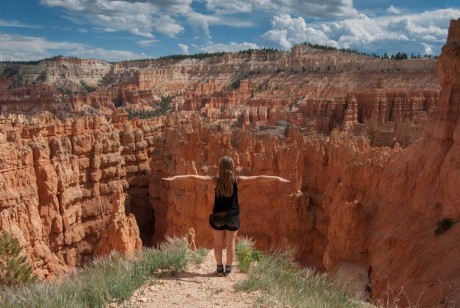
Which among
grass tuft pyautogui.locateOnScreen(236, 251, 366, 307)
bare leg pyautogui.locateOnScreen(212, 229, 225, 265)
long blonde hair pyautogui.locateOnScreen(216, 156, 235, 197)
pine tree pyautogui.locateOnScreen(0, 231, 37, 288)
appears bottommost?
pine tree pyautogui.locateOnScreen(0, 231, 37, 288)

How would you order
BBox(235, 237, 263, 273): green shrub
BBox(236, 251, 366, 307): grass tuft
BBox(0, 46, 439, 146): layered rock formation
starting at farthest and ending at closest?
BBox(0, 46, 439, 146): layered rock formation → BBox(235, 237, 263, 273): green shrub → BBox(236, 251, 366, 307): grass tuft

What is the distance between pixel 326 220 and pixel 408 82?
48379 mm

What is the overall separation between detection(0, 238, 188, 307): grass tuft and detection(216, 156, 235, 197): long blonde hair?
115cm

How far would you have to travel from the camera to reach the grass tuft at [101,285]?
15.5 ft

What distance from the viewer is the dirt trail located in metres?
4.98

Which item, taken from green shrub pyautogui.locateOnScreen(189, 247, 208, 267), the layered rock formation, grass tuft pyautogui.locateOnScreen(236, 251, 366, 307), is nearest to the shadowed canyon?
green shrub pyautogui.locateOnScreen(189, 247, 208, 267)

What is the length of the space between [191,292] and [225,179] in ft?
5.22

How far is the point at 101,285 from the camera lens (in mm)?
5062

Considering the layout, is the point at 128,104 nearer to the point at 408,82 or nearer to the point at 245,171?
→ the point at 408,82

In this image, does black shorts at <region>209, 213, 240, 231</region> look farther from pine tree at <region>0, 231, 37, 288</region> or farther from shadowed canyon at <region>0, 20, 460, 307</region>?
pine tree at <region>0, 231, 37, 288</region>

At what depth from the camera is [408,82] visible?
58.7 metres

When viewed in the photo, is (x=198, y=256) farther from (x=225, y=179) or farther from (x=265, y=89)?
(x=265, y=89)

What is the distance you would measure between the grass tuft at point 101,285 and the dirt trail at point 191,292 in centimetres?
14

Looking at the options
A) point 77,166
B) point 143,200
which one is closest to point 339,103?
point 143,200
